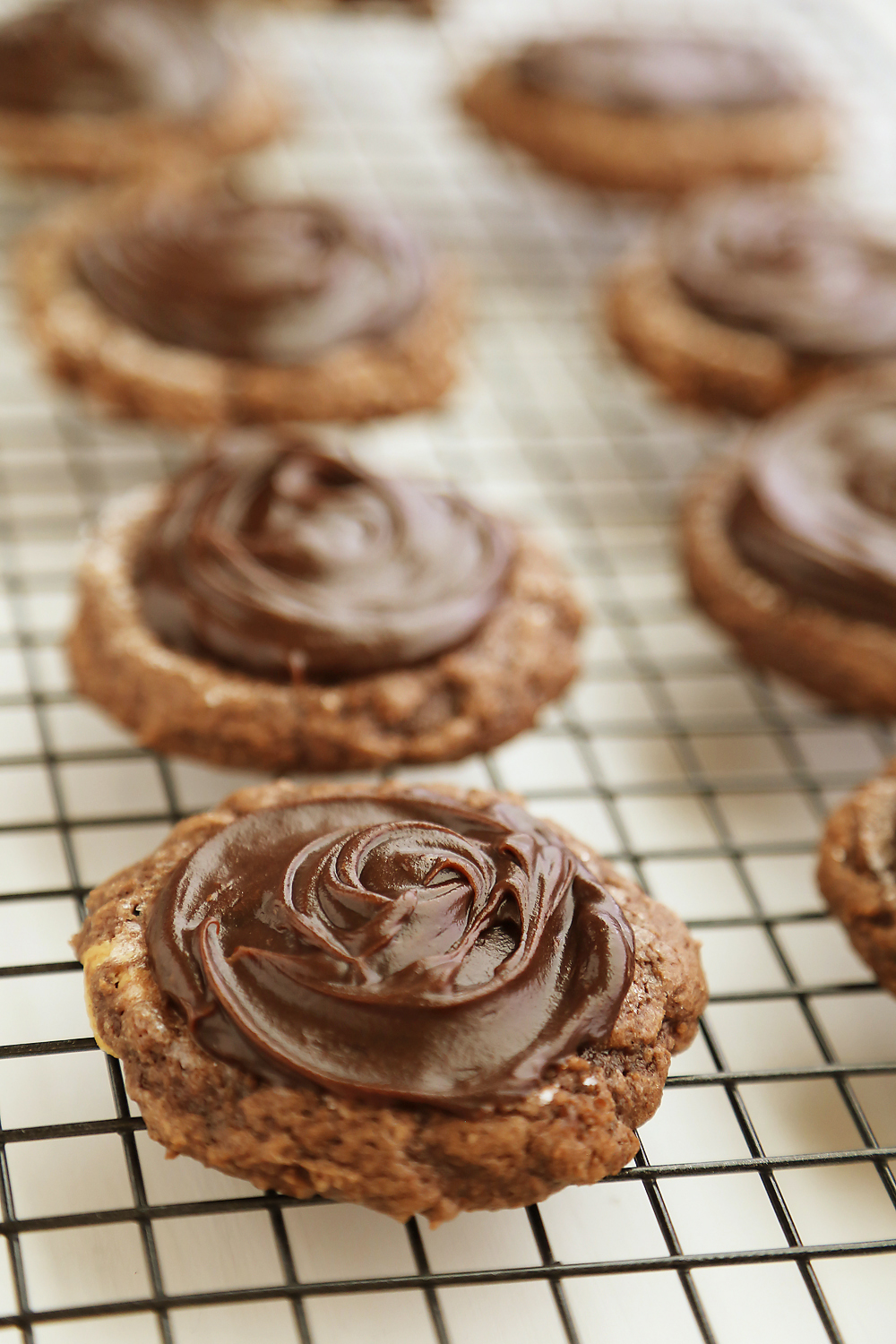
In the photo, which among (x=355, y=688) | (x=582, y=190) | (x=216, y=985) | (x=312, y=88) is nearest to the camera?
(x=216, y=985)

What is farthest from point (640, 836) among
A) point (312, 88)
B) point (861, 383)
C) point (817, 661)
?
point (312, 88)

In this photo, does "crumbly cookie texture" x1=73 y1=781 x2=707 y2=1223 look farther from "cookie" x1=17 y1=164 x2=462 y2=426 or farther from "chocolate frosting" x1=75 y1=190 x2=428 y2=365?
"chocolate frosting" x1=75 y1=190 x2=428 y2=365

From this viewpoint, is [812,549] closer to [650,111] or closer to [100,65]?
[650,111]

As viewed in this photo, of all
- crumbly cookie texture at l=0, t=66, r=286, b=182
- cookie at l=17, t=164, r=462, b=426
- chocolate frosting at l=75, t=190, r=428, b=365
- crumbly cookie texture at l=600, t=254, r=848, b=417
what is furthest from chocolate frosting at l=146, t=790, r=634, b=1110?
crumbly cookie texture at l=0, t=66, r=286, b=182

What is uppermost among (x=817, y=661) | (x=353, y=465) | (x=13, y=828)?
(x=353, y=465)

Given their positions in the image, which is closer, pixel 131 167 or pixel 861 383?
pixel 861 383

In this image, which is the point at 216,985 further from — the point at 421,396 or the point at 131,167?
the point at 131,167

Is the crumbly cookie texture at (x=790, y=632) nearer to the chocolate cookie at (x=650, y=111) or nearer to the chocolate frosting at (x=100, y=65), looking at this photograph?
the chocolate cookie at (x=650, y=111)

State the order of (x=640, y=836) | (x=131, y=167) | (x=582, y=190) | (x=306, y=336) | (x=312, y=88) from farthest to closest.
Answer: (x=312, y=88) → (x=582, y=190) → (x=131, y=167) → (x=306, y=336) → (x=640, y=836)
